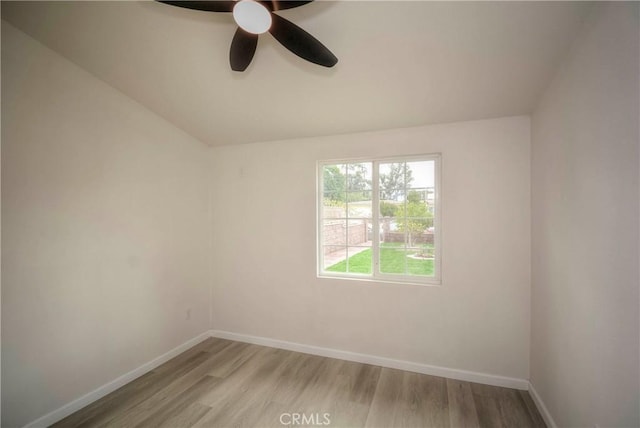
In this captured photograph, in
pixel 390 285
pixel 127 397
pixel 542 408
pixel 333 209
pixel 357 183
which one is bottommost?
pixel 127 397

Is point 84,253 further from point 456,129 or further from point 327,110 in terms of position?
point 456,129

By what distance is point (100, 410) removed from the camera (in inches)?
78.9

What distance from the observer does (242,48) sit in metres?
1.49

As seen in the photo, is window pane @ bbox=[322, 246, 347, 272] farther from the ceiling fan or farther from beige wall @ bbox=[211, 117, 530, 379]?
the ceiling fan

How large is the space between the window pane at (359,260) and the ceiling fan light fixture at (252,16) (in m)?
2.09

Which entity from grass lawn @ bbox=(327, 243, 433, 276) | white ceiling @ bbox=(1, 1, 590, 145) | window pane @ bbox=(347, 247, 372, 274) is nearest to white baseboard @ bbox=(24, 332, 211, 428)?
grass lawn @ bbox=(327, 243, 433, 276)

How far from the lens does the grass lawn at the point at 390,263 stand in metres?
2.53

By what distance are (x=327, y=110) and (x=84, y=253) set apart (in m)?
2.33

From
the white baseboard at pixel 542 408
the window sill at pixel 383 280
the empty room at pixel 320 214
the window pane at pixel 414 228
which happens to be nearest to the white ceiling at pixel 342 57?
the empty room at pixel 320 214

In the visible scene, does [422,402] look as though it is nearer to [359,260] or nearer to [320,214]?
[359,260]

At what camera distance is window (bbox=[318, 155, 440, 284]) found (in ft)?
8.26

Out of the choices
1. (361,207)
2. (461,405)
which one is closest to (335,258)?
(361,207)

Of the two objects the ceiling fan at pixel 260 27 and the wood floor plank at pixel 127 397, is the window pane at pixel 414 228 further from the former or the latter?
the wood floor plank at pixel 127 397

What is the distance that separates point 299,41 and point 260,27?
20 cm
